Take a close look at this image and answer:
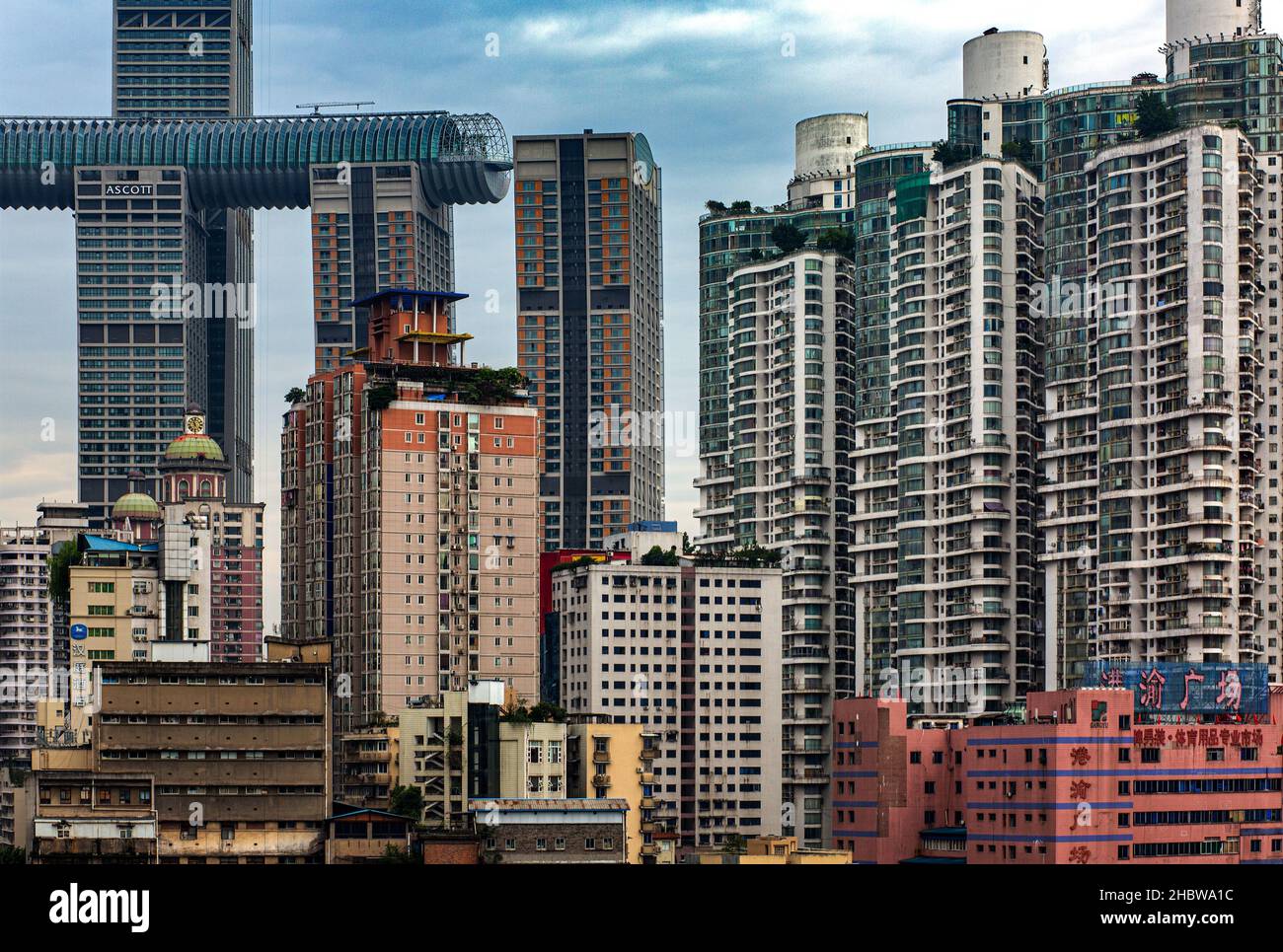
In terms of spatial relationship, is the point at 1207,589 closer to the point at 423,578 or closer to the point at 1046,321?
the point at 1046,321

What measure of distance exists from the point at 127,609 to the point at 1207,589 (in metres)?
88.9

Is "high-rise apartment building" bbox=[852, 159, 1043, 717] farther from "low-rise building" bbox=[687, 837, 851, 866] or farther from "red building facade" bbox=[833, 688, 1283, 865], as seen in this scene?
"low-rise building" bbox=[687, 837, 851, 866]

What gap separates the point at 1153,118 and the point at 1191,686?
53678 mm

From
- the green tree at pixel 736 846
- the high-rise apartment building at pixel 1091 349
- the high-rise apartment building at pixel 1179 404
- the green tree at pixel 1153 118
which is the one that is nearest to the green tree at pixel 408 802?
the green tree at pixel 736 846

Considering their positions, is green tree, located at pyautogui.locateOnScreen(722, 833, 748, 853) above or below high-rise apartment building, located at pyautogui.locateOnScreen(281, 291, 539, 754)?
below

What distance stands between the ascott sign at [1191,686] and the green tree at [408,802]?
49.5 m

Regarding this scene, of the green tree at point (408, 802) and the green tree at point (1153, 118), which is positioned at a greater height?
the green tree at point (1153, 118)

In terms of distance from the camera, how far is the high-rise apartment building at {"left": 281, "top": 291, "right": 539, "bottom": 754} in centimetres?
18250

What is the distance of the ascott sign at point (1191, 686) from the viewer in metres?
155

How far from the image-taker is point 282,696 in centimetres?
15112

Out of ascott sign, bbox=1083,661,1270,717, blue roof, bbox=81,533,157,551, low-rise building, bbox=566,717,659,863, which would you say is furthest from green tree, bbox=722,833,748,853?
blue roof, bbox=81,533,157,551

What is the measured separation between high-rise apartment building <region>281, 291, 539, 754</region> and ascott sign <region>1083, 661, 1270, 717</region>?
171ft

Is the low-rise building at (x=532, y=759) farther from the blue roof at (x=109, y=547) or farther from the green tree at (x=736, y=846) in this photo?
the blue roof at (x=109, y=547)
